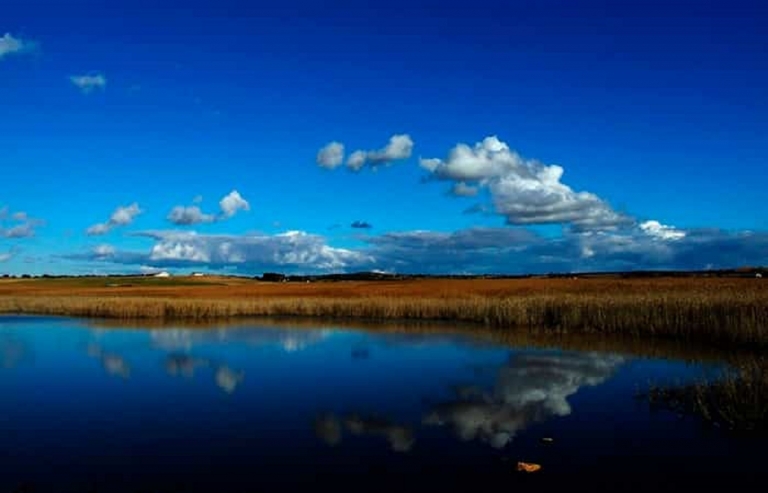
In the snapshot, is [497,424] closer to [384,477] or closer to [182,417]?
[384,477]

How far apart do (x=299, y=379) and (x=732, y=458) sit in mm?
9804

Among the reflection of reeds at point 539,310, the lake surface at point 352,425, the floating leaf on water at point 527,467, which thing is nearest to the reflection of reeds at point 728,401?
the lake surface at point 352,425

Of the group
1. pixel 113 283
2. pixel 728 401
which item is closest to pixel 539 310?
pixel 728 401

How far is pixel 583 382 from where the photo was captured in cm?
1564

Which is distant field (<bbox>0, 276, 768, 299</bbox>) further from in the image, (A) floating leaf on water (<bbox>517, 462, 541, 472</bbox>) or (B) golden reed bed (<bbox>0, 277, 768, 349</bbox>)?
(A) floating leaf on water (<bbox>517, 462, 541, 472</bbox>)

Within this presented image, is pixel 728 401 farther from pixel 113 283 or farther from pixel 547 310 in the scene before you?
pixel 113 283

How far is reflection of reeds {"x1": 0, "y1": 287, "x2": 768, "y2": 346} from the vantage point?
22.2 metres

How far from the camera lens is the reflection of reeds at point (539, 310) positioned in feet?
72.8

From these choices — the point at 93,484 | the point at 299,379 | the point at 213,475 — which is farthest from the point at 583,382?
the point at 93,484

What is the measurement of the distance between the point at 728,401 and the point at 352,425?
5889 mm

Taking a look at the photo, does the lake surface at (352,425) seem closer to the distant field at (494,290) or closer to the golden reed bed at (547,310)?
the golden reed bed at (547,310)

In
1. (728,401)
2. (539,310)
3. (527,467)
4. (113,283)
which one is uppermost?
(113,283)

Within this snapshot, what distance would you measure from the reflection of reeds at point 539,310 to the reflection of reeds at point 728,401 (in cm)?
807

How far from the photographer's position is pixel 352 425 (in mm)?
11477
